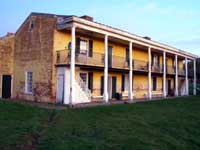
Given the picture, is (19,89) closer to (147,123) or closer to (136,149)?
(147,123)

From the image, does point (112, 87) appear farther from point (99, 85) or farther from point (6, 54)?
point (6, 54)

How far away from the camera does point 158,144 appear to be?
8.09 m

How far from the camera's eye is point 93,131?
370 inches

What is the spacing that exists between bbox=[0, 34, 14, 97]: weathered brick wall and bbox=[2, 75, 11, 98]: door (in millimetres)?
474

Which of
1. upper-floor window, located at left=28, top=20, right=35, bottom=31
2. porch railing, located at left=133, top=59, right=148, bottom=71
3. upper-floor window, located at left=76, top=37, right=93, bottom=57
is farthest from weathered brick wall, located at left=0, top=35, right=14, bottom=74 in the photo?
porch railing, located at left=133, top=59, right=148, bottom=71

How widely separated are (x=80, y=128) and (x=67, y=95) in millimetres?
8218

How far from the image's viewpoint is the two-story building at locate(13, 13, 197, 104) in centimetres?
1806

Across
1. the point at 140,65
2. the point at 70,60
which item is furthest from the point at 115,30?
the point at 140,65

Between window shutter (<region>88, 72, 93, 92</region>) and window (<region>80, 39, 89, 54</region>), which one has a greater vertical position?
window (<region>80, 39, 89, 54</region>)

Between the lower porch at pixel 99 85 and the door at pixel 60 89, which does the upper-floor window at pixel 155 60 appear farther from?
the door at pixel 60 89

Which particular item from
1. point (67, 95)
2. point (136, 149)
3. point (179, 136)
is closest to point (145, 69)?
point (67, 95)

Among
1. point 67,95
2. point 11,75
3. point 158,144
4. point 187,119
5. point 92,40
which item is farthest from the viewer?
point 11,75

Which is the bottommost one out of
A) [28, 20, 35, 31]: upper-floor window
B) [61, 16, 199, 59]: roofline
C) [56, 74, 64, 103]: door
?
[56, 74, 64, 103]: door

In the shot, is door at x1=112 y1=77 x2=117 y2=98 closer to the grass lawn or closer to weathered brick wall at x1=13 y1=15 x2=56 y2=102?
weathered brick wall at x1=13 y1=15 x2=56 y2=102
